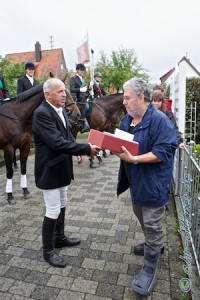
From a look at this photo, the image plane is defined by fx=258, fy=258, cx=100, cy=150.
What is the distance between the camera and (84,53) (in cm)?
876

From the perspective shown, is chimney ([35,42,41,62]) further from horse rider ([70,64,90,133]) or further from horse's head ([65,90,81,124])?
horse's head ([65,90,81,124])

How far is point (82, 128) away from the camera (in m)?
6.75

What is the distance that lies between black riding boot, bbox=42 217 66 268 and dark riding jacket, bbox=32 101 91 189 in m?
0.46

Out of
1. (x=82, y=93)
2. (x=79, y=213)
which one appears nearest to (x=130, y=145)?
(x=79, y=213)

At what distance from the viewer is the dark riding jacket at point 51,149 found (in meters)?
2.74

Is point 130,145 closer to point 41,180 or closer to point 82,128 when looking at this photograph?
point 41,180

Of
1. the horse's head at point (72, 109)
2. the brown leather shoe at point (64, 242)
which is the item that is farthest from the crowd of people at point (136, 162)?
the horse's head at point (72, 109)

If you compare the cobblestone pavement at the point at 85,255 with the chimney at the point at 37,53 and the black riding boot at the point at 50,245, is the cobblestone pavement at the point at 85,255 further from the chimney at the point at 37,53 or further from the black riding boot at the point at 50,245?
the chimney at the point at 37,53

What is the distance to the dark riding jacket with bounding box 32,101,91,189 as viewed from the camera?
2738 millimetres

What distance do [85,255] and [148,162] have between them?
1643 mm

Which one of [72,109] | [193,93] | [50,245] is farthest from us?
[193,93]

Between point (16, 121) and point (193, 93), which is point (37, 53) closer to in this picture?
point (193, 93)

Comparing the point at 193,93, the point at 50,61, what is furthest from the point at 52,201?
the point at 50,61

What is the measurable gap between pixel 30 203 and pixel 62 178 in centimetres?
235
